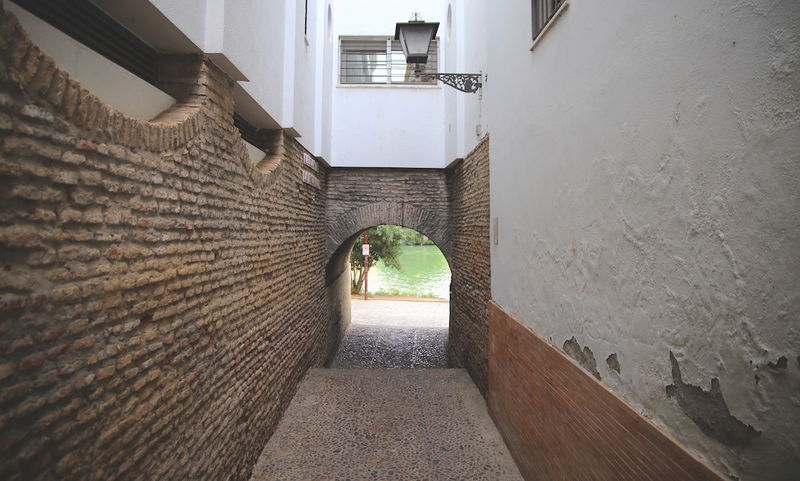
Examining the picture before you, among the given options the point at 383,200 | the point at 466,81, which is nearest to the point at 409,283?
the point at 383,200

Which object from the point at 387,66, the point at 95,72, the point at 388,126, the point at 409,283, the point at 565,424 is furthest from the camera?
the point at 409,283

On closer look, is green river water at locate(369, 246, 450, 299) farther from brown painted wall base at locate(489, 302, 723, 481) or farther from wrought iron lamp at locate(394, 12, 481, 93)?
wrought iron lamp at locate(394, 12, 481, 93)

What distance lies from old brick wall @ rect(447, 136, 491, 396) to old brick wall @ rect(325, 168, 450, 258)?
32 centimetres

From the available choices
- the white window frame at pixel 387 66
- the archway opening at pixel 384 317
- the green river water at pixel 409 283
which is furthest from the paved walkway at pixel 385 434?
the green river water at pixel 409 283

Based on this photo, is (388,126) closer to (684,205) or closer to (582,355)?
(582,355)

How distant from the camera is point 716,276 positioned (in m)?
1.36

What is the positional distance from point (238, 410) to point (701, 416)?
3168 mm

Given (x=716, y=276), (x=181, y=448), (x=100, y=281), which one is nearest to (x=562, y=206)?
(x=716, y=276)

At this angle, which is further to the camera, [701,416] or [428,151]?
[428,151]

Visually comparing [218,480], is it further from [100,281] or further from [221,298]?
[100,281]

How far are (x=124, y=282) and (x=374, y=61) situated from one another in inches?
281

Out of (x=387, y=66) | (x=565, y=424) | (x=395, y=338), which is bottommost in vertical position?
(x=395, y=338)

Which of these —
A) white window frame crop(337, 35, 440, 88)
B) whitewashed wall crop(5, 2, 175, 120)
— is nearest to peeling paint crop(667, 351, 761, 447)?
whitewashed wall crop(5, 2, 175, 120)

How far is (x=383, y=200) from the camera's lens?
725 cm
